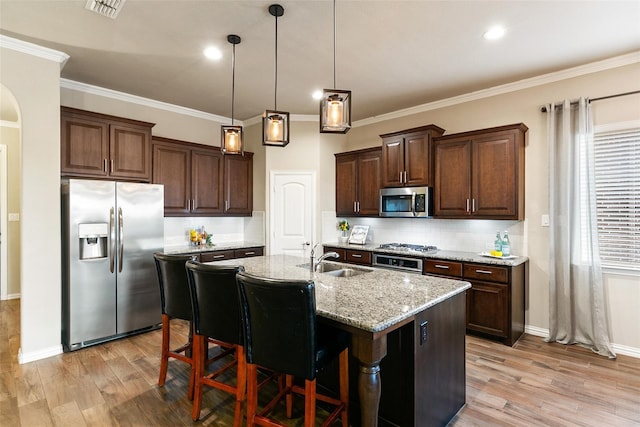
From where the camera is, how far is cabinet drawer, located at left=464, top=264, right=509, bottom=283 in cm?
339

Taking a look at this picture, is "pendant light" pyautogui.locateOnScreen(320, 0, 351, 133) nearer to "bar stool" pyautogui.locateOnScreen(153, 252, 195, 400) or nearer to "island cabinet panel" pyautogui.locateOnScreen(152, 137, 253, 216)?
"bar stool" pyautogui.locateOnScreen(153, 252, 195, 400)

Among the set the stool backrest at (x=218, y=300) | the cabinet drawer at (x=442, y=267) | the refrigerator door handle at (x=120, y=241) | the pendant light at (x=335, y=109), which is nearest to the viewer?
the stool backrest at (x=218, y=300)

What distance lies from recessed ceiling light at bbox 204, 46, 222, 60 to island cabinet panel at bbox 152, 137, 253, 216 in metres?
1.60

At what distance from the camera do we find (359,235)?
202 inches

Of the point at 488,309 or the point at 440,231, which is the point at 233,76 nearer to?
the point at 440,231

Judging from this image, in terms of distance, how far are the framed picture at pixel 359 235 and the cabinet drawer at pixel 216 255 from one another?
71.5 inches

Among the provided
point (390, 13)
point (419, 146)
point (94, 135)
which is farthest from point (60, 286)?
point (419, 146)

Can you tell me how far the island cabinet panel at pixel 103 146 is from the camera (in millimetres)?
3424

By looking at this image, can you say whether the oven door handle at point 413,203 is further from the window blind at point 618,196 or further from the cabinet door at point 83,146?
the cabinet door at point 83,146

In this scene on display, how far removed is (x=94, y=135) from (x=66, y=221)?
98 centimetres

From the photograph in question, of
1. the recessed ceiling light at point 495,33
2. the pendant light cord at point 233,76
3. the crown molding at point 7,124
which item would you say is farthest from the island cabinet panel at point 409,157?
the crown molding at point 7,124

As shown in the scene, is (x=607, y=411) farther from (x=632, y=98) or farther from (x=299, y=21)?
(x=299, y=21)

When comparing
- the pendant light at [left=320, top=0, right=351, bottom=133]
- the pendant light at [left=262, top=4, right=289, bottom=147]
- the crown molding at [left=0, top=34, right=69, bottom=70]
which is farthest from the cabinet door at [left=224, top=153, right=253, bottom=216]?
the pendant light at [left=320, top=0, right=351, bottom=133]

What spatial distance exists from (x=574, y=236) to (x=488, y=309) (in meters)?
1.14
